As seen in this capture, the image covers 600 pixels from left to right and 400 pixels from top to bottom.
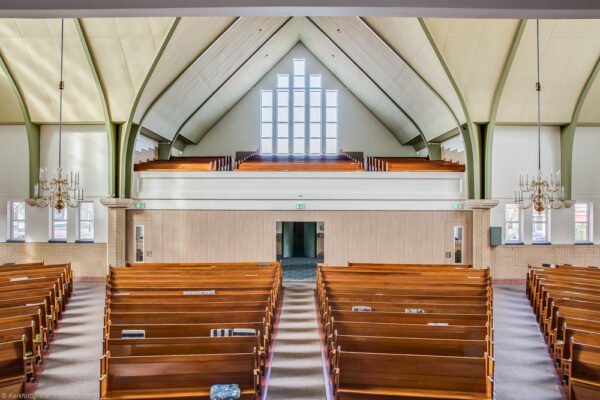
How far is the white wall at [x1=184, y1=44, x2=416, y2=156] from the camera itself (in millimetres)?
17203

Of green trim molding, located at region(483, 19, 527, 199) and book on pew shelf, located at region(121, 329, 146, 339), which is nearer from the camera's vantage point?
book on pew shelf, located at region(121, 329, 146, 339)

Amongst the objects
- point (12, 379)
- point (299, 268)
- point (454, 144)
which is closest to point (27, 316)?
point (12, 379)

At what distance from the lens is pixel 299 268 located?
14.4 meters

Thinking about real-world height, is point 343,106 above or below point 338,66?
below

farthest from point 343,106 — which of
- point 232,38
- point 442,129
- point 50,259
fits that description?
point 50,259

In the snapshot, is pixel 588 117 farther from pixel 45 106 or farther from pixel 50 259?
pixel 50 259

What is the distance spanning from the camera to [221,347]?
4395mm

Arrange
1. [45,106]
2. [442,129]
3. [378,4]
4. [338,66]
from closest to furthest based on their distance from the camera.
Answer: [378,4], [45,106], [442,129], [338,66]

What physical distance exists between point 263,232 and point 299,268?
2769 mm

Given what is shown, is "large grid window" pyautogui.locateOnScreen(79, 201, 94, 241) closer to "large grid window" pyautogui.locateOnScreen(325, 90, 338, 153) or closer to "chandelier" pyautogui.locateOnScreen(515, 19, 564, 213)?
"large grid window" pyautogui.locateOnScreen(325, 90, 338, 153)

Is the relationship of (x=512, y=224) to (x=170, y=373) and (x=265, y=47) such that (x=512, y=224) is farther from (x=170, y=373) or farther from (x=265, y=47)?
(x=170, y=373)

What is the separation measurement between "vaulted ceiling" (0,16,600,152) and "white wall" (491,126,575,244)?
1.76ft

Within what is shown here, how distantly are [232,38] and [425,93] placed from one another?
5.96 m

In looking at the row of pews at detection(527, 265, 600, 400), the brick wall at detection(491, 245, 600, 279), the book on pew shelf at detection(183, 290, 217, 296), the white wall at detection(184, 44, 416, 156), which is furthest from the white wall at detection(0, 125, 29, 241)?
the brick wall at detection(491, 245, 600, 279)
